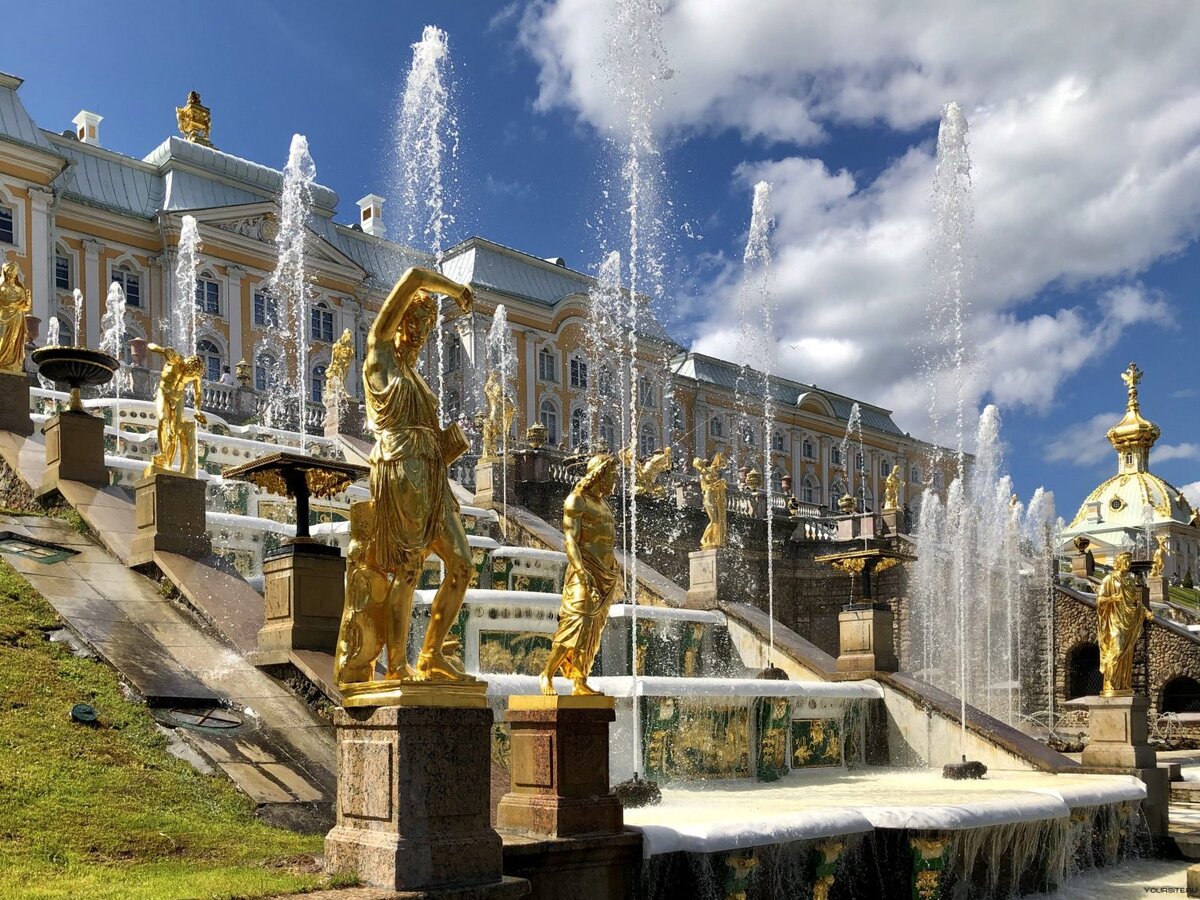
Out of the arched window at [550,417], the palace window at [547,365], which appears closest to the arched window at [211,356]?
the arched window at [550,417]

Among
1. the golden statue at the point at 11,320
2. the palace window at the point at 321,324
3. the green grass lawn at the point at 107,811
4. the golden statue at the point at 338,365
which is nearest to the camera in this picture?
the green grass lawn at the point at 107,811

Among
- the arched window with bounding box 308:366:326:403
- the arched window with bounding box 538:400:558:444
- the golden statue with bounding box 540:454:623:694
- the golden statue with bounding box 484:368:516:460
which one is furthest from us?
the arched window with bounding box 538:400:558:444

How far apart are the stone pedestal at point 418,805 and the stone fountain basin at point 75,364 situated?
29.0ft

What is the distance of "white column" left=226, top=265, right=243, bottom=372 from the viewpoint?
49.5 m

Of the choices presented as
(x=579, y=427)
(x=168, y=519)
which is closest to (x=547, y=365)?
(x=579, y=427)

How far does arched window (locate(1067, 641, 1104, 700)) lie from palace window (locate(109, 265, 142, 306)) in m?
36.1

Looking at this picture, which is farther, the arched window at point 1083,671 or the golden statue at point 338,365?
the arched window at point 1083,671

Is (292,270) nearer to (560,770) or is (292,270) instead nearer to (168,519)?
(168,519)

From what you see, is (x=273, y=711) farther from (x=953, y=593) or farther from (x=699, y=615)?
(x=953, y=593)

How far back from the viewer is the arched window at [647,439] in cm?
6644

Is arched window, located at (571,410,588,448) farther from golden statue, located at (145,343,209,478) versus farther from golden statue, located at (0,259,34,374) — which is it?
golden statue, located at (145,343,209,478)

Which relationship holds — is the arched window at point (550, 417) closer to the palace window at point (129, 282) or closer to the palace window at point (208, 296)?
the palace window at point (208, 296)

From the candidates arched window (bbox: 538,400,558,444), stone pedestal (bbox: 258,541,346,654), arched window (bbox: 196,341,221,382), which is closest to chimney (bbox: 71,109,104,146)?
arched window (bbox: 196,341,221,382)

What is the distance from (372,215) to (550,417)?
45.2 feet
